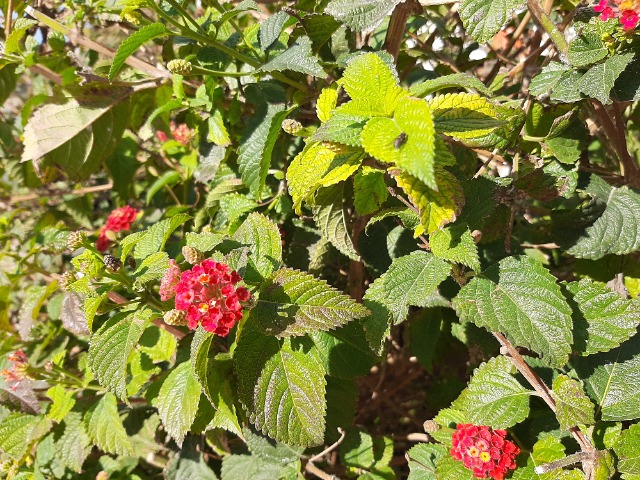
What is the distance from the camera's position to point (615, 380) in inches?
45.2

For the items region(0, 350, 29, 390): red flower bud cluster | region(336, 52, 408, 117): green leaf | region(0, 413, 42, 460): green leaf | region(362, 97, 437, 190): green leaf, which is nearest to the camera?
region(362, 97, 437, 190): green leaf

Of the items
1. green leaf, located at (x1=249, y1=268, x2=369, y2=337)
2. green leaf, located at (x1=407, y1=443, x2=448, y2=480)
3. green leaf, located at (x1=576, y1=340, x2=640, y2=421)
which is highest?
green leaf, located at (x1=249, y1=268, x2=369, y2=337)

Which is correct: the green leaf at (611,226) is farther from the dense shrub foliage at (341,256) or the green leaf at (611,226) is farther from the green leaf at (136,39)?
the green leaf at (136,39)

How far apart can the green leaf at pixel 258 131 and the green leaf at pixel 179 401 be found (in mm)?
474

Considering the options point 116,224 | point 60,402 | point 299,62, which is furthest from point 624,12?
point 60,402

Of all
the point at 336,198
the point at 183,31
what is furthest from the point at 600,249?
the point at 183,31

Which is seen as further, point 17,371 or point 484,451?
point 17,371

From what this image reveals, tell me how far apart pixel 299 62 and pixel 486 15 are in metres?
0.40

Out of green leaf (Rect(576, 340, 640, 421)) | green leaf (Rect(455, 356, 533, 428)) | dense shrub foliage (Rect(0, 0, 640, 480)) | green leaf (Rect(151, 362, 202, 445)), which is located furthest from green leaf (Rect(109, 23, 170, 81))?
green leaf (Rect(576, 340, 640, 421))

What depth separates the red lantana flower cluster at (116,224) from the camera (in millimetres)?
1795

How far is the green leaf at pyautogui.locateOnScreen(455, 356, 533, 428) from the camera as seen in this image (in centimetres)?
110

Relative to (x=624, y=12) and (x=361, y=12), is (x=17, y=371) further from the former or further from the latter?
(x=624, y=12)

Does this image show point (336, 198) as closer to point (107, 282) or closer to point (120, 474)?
point (107, 282)

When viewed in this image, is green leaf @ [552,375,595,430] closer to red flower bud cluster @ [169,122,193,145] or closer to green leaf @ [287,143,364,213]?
green leaf @ [287,143,364,213]
